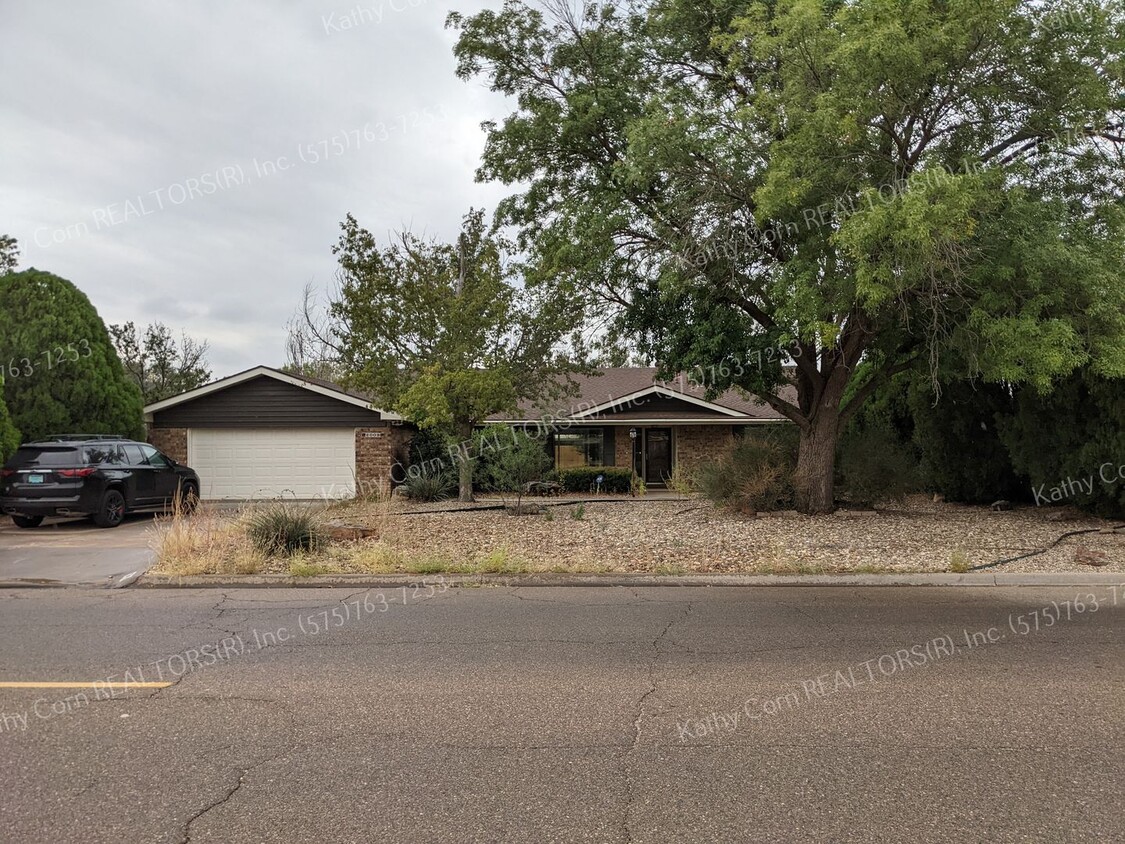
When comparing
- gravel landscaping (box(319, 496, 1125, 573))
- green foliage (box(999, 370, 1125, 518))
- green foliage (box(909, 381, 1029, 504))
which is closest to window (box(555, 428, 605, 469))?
gravel landscaping (box(319, 496, 1125, 573))

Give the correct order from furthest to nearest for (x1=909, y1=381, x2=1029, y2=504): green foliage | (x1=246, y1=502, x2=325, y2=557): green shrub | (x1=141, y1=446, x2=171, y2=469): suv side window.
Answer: (x1=909, y1=381, x2=1029, y2=504): green foliage, (x1=141, y1=446, x2=171, y2=469): suv side window, (x1=246, y1=502, x2=325, y2=557): green shrub

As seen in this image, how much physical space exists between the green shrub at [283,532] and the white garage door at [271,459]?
10904mm

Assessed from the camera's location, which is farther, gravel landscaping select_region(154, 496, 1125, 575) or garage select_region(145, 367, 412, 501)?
garage select_region(145, 367, 412, 501)

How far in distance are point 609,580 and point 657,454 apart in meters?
16.2

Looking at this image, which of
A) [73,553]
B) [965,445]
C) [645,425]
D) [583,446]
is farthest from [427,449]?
[965,445]

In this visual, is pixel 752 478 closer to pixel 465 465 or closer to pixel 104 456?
pixel 465 465

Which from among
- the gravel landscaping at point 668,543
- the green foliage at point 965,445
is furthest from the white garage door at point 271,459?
the green foliage at point 965,445

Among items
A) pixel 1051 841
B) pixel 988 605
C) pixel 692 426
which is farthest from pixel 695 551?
pixel 692 426

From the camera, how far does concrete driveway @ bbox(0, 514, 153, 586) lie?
9.78m

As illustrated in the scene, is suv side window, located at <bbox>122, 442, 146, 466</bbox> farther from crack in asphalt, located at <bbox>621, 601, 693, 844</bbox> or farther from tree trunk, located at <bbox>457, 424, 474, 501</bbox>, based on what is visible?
crack in asphalt, located at <bbox>621, 601, 693, 844</bbox>

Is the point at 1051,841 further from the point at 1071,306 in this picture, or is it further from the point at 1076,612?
the point at 1071,306

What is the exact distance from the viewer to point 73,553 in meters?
11.4

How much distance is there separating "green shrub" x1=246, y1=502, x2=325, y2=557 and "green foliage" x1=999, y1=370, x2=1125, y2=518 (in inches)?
473

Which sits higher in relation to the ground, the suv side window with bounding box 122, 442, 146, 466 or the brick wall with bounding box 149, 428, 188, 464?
the brick wall with bounding box 149, 428, 188, 464
